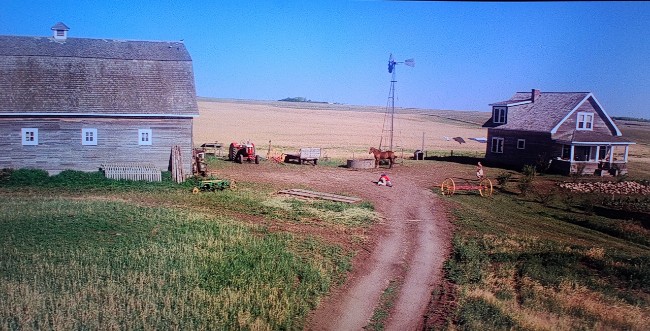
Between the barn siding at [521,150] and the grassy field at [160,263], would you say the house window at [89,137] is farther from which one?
the barn siding at [521,150]

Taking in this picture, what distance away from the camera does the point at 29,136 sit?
27.0m

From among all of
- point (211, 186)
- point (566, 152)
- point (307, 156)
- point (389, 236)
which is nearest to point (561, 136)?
point (566, 152)

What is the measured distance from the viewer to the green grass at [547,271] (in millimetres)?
10672

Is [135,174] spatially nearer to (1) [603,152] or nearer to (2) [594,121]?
(2) [594,121]

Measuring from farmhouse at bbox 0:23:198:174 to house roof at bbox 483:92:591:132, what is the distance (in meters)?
25.6

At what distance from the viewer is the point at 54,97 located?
27.5 metres

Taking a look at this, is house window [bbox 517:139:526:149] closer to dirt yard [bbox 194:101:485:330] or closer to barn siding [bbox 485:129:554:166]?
barn siding [bbox 485:129:554:166]

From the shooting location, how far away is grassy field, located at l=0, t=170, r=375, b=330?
10.5m

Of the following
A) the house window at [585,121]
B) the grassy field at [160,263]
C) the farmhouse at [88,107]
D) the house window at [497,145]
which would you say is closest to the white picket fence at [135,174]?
the farmhouse at [88,107]

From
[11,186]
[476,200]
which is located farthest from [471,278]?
[11,186]

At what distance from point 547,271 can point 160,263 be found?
33.3ft

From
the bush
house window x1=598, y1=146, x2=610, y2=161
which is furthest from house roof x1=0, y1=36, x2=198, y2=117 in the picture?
house window x1=598, y1=146, x2=610, y2=161

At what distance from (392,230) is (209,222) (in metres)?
6.36

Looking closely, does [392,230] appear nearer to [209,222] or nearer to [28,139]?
[209,222]
